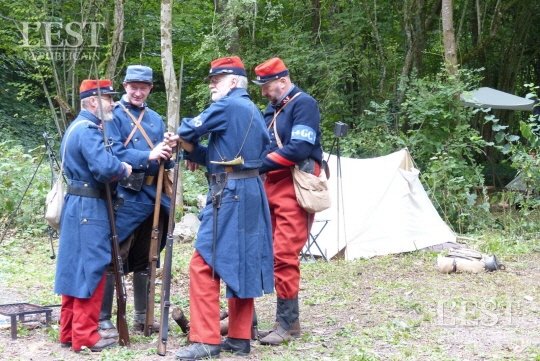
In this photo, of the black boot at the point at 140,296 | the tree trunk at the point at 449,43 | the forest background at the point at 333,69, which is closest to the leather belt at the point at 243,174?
the black boot at the point at 140,296

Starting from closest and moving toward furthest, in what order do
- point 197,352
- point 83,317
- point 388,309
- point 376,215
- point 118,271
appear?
point 197,352 < point 83,317 < point 118,271 < point 388,309 < point 376,215

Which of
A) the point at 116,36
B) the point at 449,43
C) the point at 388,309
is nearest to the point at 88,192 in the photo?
the point at 388,309

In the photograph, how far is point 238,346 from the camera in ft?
16.4

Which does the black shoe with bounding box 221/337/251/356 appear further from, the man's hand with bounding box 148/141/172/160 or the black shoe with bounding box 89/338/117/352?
the man's hand with bounding box 148/141/172/160

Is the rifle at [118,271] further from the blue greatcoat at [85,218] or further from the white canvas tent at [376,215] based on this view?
the white canvas tent at [376,215]

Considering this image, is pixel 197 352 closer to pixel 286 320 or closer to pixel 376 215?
pixel 286 320

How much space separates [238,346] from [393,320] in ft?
4.84

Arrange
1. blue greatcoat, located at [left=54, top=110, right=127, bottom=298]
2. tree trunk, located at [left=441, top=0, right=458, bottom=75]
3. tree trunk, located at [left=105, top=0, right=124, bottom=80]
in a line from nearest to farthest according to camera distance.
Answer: blue greatcoat, located at [left=54, top=110, right=127, bottom=298] < tree trunk, located at [left=441, top=0, right=458, bottom=75] < tree trunk, located at [left=105, top=0, right=124, bottom=80]

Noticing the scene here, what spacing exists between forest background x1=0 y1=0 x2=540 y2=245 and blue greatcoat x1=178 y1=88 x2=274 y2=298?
19.7 ft

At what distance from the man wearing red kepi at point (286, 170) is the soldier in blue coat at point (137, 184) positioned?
744 mm

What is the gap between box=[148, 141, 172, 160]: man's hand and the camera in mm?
5109

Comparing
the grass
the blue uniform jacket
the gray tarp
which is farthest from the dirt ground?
the gray tarp

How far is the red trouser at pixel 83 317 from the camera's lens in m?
5.07

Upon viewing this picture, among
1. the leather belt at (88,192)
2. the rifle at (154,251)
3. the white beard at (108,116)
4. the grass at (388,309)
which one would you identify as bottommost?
the grass at (388,309)
